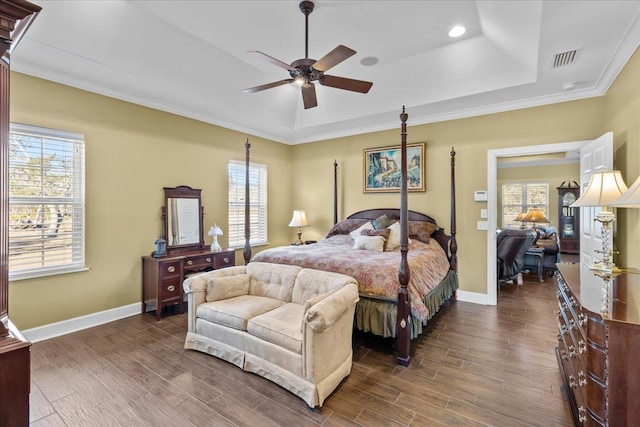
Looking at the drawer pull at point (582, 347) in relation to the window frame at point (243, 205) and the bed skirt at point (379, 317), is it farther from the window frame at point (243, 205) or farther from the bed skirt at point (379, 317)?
the window frame at point (243, 205)

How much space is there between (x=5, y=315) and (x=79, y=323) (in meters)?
3.04

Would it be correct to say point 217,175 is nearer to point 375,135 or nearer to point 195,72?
point 195,72

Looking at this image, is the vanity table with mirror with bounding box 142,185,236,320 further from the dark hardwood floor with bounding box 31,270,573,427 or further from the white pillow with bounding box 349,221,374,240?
the white pillow with bounding box 349,221,374,240

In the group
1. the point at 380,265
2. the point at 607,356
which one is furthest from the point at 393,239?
the point at 607,356

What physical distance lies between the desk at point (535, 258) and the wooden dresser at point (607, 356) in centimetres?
455

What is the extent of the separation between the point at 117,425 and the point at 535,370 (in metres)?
3.32

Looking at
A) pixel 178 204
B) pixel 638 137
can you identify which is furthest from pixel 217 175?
pixel 638 137

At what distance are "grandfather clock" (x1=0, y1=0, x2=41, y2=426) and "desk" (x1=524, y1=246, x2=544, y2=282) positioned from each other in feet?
23.1

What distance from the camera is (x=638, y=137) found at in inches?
108

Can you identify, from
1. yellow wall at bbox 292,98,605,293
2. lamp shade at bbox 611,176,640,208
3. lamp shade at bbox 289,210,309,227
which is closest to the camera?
lamp shade at bbox 611,176,640,208

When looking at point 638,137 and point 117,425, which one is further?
point 638,137

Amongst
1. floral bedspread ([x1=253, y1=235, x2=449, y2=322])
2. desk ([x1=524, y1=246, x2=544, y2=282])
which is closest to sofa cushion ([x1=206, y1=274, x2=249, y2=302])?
floral bedspread ([x1=253, y1=235, x2=449, y2=322])

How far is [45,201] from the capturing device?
10.9 ft

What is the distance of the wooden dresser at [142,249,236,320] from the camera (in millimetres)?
3846
